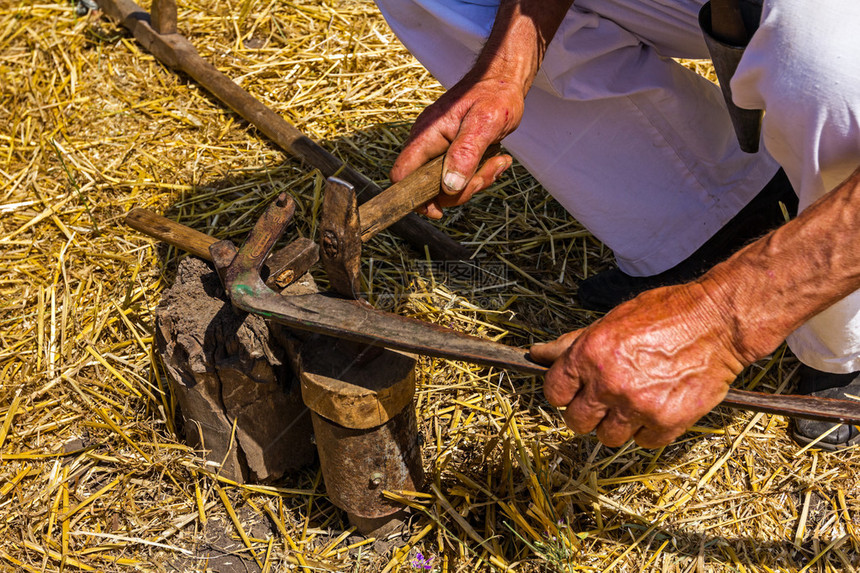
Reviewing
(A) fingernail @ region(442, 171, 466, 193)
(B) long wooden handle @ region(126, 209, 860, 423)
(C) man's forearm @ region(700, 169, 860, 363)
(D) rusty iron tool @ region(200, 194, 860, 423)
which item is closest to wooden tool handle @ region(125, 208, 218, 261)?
(D) rusty iron tool @ region(200, 194, 860, 423)

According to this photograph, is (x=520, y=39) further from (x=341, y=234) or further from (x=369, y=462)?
(x=369, y=462)

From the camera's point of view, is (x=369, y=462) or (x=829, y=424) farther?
(x=829, y=424)

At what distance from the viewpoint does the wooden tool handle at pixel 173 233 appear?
2.52m

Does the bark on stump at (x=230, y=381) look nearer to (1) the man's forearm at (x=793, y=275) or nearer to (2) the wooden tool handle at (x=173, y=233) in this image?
(2) the wooden tool handle at (x=173, y=233)

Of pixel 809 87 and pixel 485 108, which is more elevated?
pixel 809 87

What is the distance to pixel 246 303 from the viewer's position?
A: 1.83 meters

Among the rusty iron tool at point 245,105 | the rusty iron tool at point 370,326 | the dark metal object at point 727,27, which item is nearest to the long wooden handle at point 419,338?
the rusty iron tool at point 370,326

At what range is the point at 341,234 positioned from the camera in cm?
179

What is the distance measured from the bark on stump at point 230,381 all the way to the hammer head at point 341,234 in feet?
1.16

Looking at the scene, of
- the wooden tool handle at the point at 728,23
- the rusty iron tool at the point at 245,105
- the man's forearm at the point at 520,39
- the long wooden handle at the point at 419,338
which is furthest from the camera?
the rusty iron tool at the point at 245,105

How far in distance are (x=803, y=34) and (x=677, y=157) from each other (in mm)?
1025

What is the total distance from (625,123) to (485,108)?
0.74 metres

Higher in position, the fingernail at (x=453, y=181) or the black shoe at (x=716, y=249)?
the fingernail at (x=453, y=181)

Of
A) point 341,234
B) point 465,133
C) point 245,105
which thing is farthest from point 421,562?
point 245,105
